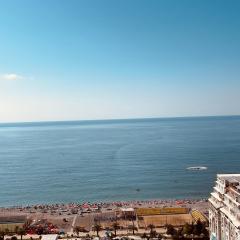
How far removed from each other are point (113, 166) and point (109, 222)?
6762cm

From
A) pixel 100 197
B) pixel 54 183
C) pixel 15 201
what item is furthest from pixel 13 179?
pixel 100 197

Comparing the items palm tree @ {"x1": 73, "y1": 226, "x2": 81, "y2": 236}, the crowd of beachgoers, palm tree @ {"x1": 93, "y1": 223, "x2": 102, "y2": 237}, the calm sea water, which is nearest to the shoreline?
the crowd of beachgoers

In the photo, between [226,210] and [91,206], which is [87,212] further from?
[226,210]

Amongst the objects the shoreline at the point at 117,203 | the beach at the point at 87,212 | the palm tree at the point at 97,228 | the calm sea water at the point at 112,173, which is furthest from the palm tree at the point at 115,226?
Answer: the calm sea water at the point at 112,173

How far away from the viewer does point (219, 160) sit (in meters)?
148

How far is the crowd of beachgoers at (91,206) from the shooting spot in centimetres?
8856

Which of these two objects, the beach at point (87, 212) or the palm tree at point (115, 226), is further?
the beach at point (87, 212)

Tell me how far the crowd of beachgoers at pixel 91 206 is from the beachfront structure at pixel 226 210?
109ft

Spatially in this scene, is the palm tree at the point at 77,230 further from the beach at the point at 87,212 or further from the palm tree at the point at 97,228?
the palm tree at the point at 97,228

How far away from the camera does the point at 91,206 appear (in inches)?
3622

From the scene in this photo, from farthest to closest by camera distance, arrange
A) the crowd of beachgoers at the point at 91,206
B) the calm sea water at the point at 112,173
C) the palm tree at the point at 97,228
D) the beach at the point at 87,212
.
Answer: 1. the calm sea water at the point at 112,173
2. the crowd of beachgoers at the point at 91,206
3. the beach at the point at 87,212
4. the palm tree at the point at 97,228

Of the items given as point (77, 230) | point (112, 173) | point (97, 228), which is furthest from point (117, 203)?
point (112, 173)

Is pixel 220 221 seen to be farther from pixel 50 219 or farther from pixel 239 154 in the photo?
pixel 239 154

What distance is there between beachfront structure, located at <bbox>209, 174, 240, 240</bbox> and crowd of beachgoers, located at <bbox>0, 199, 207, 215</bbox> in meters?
33.1
